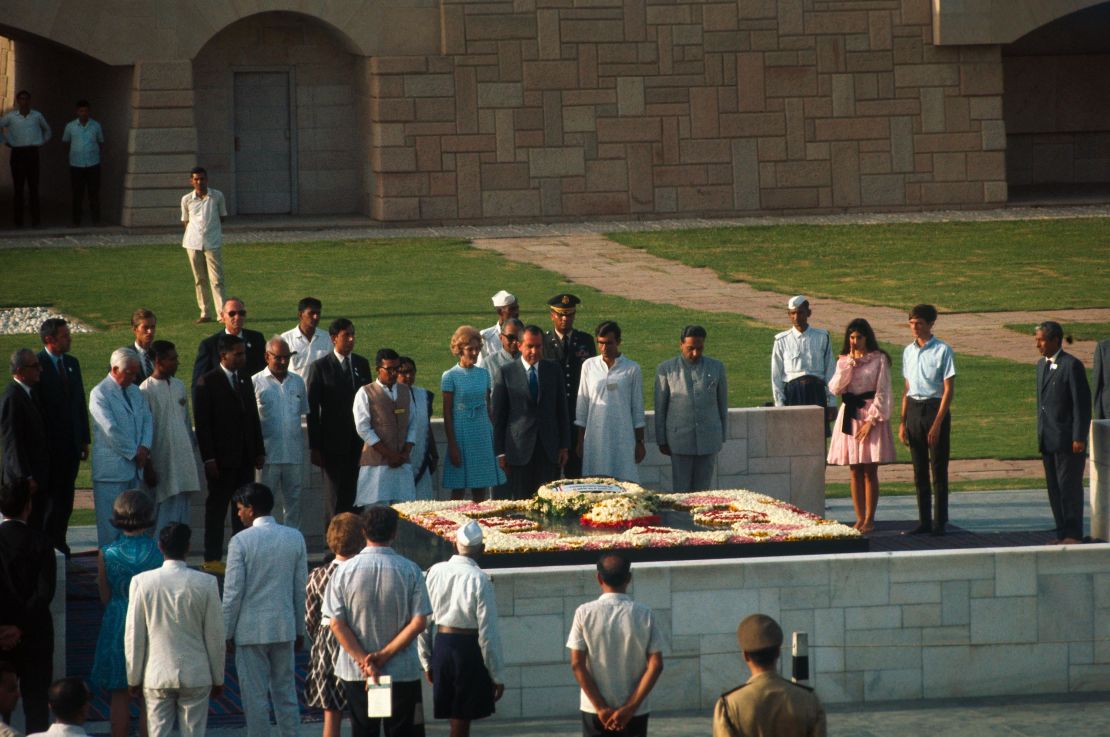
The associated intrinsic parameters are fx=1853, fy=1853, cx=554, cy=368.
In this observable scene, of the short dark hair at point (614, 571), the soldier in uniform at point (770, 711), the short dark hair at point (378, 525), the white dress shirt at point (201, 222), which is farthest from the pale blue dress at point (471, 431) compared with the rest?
the white dress shirt at point (201, 222)

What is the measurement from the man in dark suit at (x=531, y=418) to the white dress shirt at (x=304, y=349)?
5.07ft

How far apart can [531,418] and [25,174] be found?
1752cm

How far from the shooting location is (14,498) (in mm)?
9047

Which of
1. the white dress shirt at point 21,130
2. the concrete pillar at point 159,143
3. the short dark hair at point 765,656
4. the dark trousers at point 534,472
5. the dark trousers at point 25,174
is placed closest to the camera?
the short dark hair at point 765,656

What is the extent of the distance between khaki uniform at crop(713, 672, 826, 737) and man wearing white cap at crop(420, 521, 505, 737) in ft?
7.34

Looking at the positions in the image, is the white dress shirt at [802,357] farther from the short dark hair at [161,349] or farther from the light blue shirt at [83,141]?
the light blue shirt at [83,141]

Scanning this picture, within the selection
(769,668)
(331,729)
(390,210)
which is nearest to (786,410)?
(331,729)

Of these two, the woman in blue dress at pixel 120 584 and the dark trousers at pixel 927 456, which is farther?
the dark trousers at pixel 927 456

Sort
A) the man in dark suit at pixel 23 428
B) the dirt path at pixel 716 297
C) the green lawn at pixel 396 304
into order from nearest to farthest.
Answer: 1. the man in dark suit at pixel 23 428
2. the green lawn at pixel 396 304
3. the dirt path at pixel 716 297

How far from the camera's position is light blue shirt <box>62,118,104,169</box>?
94.3 feet

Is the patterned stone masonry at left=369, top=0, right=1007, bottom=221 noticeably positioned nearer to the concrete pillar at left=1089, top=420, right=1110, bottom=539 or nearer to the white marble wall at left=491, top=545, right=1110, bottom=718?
the concrete pillar at left=1089, top=420, right=1110, bottom=539

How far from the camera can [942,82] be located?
99.5 ft

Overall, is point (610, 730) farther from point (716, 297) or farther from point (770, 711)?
point (716, 297)

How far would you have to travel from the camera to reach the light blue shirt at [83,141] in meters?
28.7
